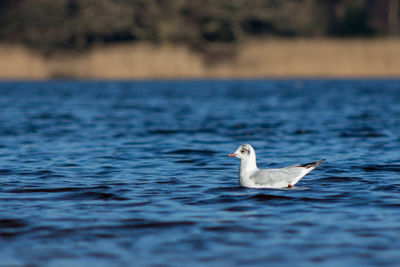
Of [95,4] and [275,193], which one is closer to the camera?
[275,193]

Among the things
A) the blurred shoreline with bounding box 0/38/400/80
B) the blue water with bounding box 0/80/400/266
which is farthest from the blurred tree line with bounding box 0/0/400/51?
the blue water with bounding box 0/80/400/266

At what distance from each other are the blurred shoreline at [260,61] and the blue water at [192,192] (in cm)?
1386

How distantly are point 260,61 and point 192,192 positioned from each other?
27513mm

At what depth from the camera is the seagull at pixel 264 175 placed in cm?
893

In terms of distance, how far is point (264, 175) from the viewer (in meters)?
8.96

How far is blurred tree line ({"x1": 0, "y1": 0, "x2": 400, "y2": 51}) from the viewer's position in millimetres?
42875

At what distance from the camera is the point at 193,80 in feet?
134

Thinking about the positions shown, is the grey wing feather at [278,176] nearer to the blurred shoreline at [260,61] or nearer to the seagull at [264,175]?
the seagull at [264,175]

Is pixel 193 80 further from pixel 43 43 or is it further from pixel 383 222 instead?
pixel 383 222

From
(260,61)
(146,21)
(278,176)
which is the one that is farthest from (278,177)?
(146,21)

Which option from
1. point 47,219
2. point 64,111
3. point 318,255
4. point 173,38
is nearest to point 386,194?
point 318,255

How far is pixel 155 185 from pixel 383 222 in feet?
11.0

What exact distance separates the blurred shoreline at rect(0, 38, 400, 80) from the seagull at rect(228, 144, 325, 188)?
1000 inches

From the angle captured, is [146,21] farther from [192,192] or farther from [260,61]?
[192,192]
